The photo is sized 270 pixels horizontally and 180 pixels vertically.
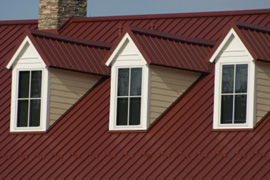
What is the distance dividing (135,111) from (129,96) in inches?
18.1

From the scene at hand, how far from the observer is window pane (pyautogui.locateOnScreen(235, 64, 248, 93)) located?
74.4ft

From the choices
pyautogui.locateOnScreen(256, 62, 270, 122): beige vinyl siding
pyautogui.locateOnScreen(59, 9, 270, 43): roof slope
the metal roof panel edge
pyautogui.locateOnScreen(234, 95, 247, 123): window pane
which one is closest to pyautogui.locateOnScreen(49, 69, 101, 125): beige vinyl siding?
pyautogui.locateOnScreen(59, 9, 270, 43): roof slope

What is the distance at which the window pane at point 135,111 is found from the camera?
2358 cm

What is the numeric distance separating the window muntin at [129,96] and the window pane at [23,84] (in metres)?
2.72

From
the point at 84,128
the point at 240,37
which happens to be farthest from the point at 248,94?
the point at 84,128

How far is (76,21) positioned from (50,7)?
949mm

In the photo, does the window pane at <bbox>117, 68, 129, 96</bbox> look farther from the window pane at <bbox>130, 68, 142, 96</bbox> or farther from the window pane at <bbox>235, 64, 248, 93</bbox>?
the window pane at <bbox>235, 64, 248, 93</bbox>

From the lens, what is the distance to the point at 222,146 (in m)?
22.0

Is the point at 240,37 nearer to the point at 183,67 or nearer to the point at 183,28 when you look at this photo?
the point at 183,67

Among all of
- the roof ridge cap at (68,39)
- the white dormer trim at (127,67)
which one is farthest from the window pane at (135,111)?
the roof ridge cap at (68,39)

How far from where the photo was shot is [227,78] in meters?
23.0

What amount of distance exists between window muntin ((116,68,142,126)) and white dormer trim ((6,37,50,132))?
207 centimetres

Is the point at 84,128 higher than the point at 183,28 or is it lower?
lower

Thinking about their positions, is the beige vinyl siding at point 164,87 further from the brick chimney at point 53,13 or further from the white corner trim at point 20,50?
the brick chimney at point 53,13
